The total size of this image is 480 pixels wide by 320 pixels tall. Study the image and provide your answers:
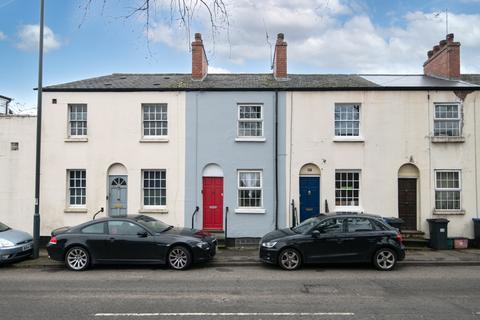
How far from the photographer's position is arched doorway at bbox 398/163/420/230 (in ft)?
50.3

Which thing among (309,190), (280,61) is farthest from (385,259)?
(280,61)

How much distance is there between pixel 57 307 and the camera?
733 centimetres

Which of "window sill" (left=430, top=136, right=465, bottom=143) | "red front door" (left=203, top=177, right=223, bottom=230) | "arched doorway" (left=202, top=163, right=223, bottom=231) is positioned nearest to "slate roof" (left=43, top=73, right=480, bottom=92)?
"window sill" (left=430, top=136, right=465, bottom=143)

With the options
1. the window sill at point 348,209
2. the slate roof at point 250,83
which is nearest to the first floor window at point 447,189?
the window sill at point 348,209

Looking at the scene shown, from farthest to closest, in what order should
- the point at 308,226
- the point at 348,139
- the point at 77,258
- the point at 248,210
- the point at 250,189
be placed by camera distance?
the point at 250,189 < the point at 348,139 < the point at 248,210 < the point at 308,226 < the point at 77,258

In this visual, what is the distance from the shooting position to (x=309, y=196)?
1544 centimetres

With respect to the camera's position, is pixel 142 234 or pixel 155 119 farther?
pixel 155 119

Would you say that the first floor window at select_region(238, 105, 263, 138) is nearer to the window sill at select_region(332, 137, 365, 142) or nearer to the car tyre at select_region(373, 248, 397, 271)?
the window sill at select_region(332, 137, 365, 142)

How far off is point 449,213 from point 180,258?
34.7ft

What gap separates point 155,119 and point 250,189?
4.77 meters

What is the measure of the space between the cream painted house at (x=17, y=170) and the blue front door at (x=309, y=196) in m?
10.8

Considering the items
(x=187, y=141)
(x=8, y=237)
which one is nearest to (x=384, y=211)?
(x=187, y=141)

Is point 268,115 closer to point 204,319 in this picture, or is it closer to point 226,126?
point 226,126

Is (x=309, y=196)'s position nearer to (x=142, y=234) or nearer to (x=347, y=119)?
(x=347, y=119)
